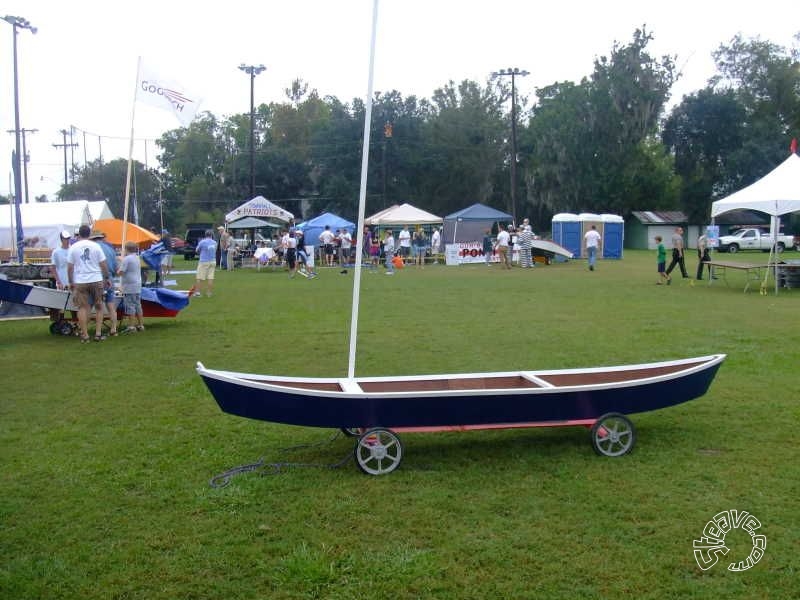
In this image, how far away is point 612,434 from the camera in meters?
5.78

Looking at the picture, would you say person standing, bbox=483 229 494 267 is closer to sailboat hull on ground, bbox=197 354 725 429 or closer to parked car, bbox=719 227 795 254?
parked car, bbox=719 227 795 254

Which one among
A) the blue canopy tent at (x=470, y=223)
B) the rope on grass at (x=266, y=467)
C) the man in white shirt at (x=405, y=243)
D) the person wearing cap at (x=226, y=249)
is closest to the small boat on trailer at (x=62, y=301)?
the rope on grass at (x=266, y=467)

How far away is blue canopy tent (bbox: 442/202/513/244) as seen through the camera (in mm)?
35750

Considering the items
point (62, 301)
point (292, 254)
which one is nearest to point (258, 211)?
point (292, 254)

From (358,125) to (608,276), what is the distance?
39.0m

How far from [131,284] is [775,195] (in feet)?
49.2

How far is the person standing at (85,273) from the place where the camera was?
10.8 m

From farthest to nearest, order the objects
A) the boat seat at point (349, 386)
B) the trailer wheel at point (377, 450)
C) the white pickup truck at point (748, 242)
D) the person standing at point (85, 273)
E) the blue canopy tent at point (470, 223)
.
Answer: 1. the white pickup truck at point (748, 242)
2. the blue canopy tent at point (470, 223)
3. the person standing at point (85, 273)
4. the boat seat at point (349, 386)
5. the trailer wheel at point (377, 450)

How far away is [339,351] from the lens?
1060cm

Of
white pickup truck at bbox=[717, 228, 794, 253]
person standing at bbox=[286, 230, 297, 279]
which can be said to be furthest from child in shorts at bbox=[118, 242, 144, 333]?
white pickup truck at bbox=[717, 228, 794, 253]

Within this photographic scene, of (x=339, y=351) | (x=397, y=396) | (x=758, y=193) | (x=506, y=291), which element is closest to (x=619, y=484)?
(x=397, y=396)

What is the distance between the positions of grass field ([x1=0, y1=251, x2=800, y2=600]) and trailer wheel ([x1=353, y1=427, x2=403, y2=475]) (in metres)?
0.12

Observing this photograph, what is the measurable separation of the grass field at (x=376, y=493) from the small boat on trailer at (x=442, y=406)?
247 mm

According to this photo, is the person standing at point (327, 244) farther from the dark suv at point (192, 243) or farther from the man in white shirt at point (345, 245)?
the dark suv at point (192, 243)
